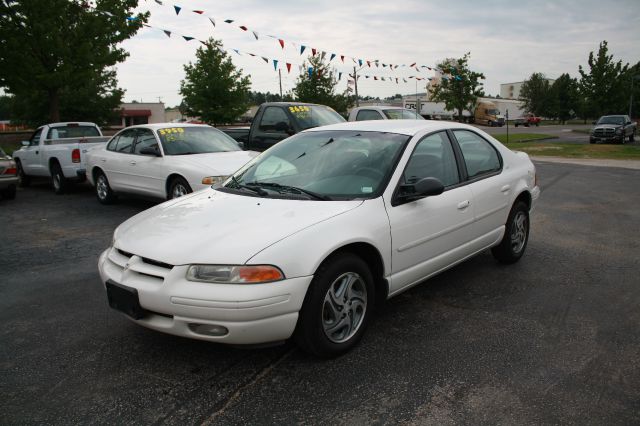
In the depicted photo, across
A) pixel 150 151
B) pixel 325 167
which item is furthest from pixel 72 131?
pixel 325 167

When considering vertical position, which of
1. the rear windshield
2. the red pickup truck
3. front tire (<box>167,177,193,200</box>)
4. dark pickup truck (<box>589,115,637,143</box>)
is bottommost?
the red pickup truck

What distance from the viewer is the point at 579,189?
10953 mm

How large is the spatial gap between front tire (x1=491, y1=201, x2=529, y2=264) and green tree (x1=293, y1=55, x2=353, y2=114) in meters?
25.1

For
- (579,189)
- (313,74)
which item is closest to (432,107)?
(313,74)

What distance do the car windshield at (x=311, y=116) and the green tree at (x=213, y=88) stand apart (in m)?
21.1

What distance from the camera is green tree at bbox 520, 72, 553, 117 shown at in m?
80.2

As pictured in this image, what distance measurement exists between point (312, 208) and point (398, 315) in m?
1.25

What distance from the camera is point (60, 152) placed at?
1126cm

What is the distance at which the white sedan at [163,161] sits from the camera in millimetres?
8055

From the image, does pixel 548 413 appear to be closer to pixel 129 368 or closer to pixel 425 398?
pixel 425 398

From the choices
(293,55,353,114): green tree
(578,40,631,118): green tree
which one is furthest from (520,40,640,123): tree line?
(293,55,353,114): green tree

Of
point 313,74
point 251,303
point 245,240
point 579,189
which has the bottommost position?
point 579,189

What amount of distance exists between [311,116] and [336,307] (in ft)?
27.2

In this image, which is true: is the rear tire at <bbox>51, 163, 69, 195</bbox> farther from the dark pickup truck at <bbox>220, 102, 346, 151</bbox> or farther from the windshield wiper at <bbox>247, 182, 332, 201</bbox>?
the windshield wiper at <bbox>247, 182, 332, 201</bbox>
